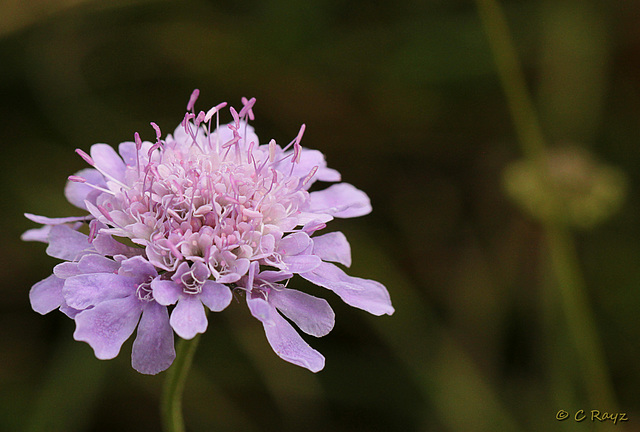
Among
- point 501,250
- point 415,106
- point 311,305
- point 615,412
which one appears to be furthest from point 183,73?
point 615,412

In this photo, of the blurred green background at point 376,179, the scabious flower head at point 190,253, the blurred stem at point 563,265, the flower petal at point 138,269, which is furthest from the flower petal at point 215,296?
the blurred stem at point 563,265

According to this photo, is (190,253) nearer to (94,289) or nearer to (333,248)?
(94,289)

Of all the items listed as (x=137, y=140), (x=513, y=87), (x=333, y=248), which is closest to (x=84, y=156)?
(x=137, y=140)

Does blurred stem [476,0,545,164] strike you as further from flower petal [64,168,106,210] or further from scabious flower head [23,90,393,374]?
flower petal [64,168,106,210]

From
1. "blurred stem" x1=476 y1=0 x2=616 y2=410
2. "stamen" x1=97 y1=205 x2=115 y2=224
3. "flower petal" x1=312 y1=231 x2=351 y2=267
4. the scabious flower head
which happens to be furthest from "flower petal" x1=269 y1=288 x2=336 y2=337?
"blurred stem" x1=476 y1=0 x2=616 y2=410

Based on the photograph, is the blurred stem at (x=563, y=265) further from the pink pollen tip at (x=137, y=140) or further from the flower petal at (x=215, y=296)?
the flower petal at (x=215, y=296)

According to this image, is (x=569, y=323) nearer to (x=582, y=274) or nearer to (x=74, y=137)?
(x=582, y=274)
